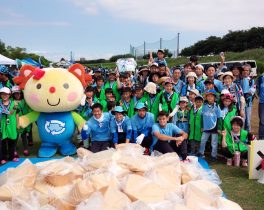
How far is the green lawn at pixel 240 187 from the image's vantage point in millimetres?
4238

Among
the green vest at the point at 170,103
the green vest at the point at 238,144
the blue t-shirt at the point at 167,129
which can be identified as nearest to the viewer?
the green vest at the point at 238,144

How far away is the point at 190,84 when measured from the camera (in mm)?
6809

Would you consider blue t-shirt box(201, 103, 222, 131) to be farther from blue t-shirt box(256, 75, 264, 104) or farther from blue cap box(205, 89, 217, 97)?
blue t-shirt box(256, 75, 264, 104)

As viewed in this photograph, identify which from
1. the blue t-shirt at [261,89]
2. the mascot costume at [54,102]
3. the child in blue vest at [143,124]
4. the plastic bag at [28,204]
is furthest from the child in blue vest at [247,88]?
the plastic bag at [28,204]

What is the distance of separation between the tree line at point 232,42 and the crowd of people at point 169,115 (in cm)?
3704

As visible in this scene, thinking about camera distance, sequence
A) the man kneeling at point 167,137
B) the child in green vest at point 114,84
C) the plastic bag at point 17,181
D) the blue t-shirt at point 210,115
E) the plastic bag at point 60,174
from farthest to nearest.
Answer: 1. the child in green vest at point 114,84
2. the blue t-shirt at point 210,115
3. the man kneeling at point 167,137
4. the plastic bag at point 60,174
5. the plastic bag at point 17,181

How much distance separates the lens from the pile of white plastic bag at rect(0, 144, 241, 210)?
3479mm

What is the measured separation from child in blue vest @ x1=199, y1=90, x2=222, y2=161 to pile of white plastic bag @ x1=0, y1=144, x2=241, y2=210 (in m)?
1.73

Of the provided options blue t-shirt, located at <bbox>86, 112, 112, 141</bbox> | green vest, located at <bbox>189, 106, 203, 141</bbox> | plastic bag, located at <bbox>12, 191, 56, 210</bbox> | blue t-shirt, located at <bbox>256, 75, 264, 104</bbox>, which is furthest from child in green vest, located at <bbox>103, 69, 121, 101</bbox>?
plastic bag, located at <bbox>12, 191, 56, 210</bbox>

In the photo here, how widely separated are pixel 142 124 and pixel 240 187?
6.89 ft

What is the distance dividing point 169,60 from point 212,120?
2342 cm

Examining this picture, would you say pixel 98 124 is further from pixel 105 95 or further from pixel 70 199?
pixel 70 199

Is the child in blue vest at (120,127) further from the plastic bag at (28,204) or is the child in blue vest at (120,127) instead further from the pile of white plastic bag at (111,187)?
the plastic bag at (28,204)

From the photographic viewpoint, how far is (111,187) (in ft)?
11.9
